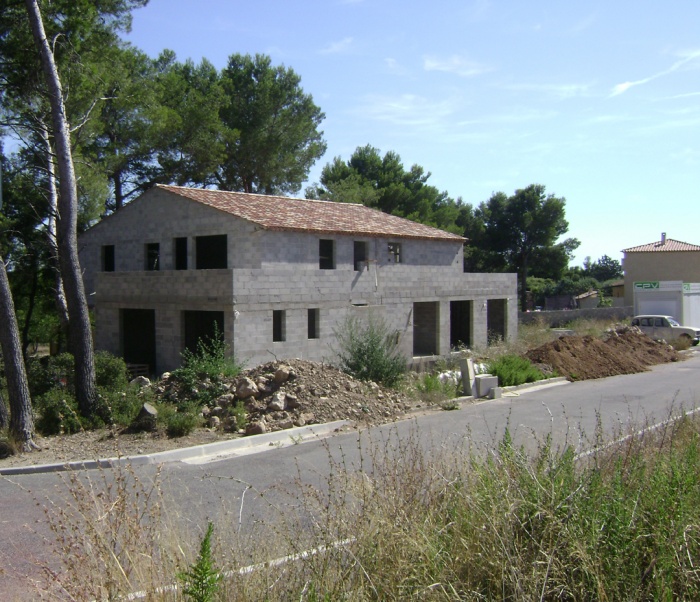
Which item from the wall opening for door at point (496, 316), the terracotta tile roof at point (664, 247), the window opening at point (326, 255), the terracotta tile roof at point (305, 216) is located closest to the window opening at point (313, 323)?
the window opening at point (326, 255)

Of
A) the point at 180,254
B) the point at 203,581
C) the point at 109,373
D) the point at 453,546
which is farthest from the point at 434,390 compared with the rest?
the point at 203,581

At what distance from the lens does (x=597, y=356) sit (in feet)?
83.4

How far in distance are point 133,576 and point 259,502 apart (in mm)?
3864

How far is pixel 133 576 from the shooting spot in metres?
4.49

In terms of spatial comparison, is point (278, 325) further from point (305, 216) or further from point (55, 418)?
point (55, 418)

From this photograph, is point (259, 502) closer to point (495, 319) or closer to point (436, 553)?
point (436, 553)

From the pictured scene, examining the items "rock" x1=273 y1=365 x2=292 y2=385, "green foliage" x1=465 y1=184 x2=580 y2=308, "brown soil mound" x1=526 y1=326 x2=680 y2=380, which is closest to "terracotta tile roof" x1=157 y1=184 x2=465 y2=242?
"brown soil mound" x1=526 y1=326 x2=680 y2=380

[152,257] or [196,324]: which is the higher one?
[152,257]

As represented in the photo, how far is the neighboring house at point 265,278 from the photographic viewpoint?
2088 cm

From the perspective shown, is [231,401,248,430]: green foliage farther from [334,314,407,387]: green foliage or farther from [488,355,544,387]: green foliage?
[488,355,544,387]: green foliage

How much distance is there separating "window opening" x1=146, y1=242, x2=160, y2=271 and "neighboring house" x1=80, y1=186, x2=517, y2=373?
0.13 feet

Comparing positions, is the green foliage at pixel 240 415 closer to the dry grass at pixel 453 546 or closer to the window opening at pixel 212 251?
the dry grass at pixel 453 546

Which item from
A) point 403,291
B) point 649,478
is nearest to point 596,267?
point 403,291

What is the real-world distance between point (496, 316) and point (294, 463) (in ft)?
72.6
